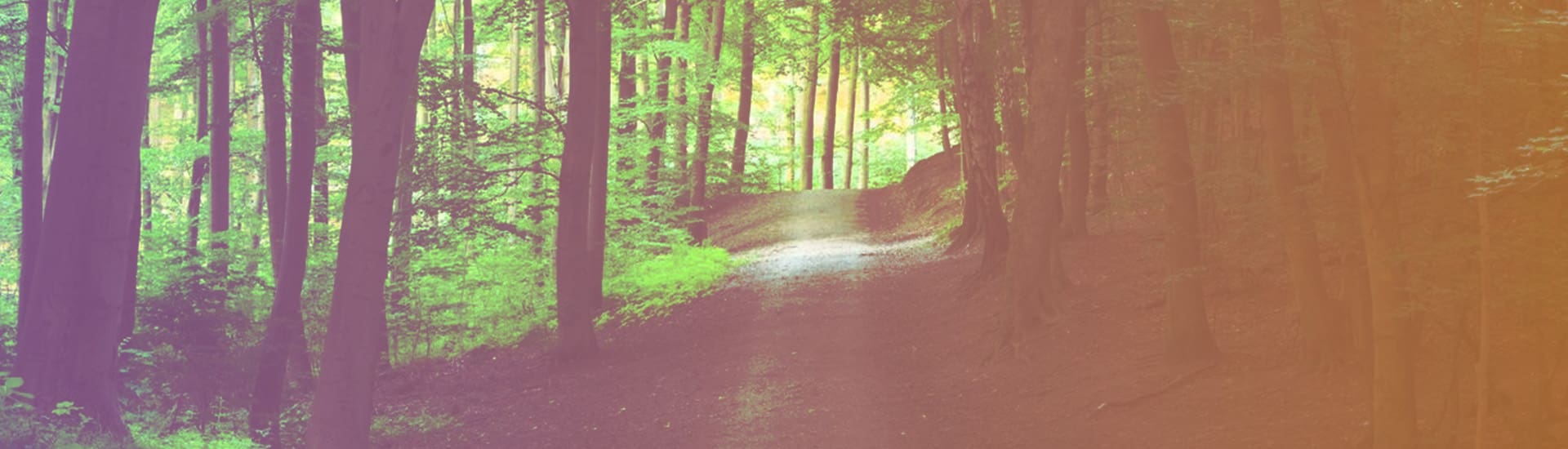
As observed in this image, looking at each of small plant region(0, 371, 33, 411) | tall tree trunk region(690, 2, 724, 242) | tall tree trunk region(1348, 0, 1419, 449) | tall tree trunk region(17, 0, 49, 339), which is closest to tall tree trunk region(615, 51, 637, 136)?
tall tree trunk region(690, 2, 724, 242)

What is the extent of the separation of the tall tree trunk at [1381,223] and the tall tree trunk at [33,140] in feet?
37.3

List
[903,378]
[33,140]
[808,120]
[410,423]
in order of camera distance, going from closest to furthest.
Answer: [903,378], [410,423], [33,140], [808,120]

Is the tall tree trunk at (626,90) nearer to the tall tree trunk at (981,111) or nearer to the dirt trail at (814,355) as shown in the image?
the dirt trail at (814,355)

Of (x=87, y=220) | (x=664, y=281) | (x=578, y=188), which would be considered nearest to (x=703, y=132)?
(x=664, y=281)

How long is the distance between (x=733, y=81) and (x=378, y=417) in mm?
21822

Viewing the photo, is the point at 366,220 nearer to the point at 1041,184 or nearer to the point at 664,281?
the point at 1041,184

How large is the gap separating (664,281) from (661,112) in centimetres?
455

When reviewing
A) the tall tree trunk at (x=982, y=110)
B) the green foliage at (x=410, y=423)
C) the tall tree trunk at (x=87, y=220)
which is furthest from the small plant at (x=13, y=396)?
the tall tree trunk at (x=982, y=110)

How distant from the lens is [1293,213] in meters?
9.16

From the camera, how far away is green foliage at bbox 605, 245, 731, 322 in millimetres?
19766

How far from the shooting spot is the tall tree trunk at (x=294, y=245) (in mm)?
Result: 13000

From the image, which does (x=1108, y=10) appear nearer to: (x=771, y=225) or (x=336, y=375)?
(x=336, y=375)

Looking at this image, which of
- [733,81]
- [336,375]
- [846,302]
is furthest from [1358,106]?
[733,81]

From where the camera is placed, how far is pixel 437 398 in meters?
16.0
